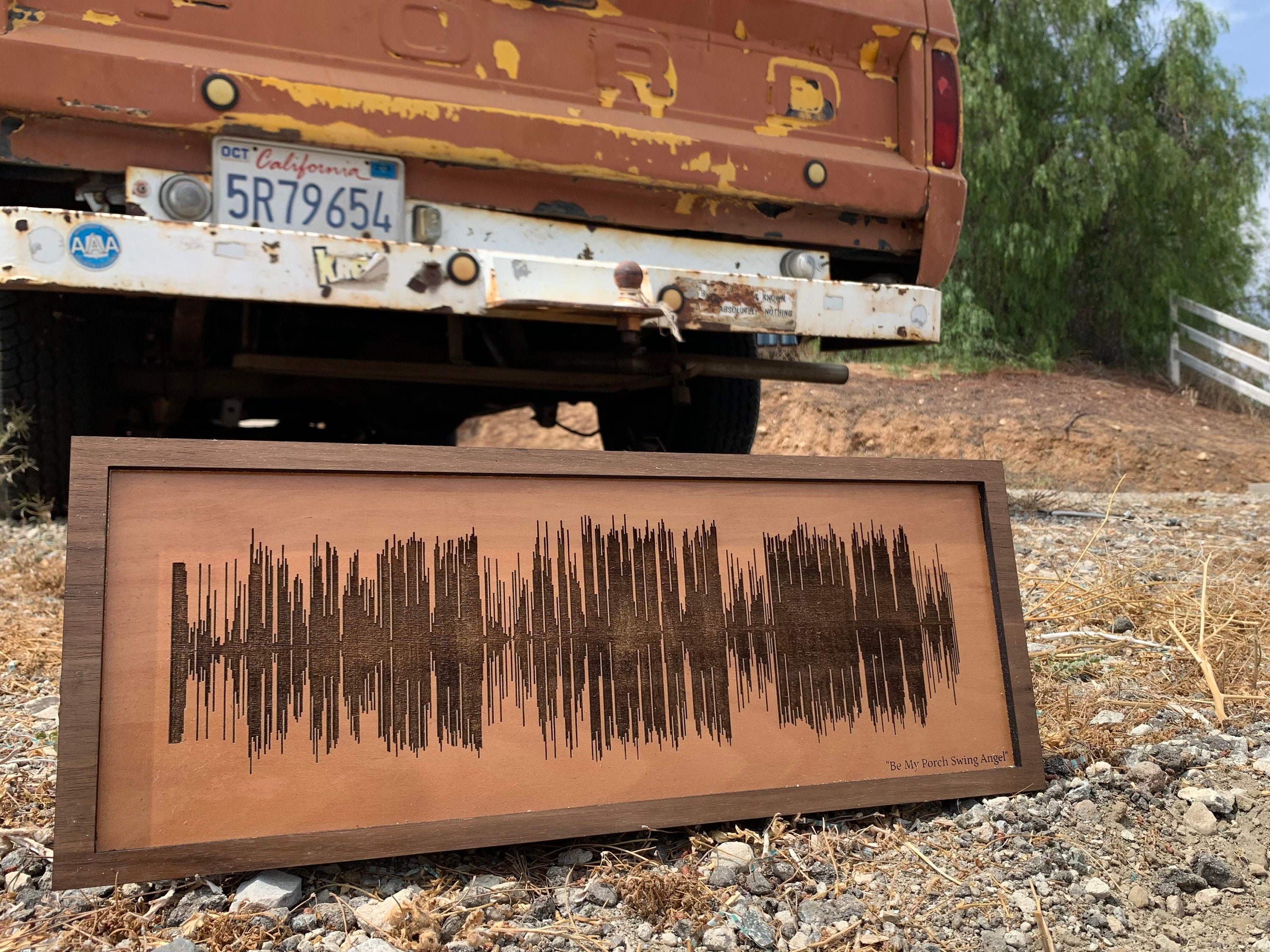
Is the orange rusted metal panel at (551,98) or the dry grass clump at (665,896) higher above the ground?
the orange rusted metal panel at (551,98)

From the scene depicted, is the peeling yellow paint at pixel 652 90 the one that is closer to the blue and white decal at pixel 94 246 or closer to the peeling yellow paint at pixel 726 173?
the peeling yellow paint at pixel 726 173

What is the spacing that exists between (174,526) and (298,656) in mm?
234

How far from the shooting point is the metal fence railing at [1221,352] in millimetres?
10508

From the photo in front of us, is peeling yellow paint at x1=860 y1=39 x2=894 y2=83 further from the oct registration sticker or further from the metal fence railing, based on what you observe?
the metal fence railing

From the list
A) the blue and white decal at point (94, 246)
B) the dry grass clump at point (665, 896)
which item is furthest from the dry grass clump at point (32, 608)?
the dry grass clump at point (665, 896)

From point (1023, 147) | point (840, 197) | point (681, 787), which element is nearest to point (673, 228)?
point (840, 197)

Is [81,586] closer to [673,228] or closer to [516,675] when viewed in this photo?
[516,675]

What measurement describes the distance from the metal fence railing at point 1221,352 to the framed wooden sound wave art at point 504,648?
10633 millimetres

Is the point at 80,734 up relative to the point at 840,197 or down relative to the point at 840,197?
down

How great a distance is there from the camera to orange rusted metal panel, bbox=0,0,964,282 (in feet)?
7.09

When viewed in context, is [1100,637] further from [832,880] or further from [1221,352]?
[1221,352]

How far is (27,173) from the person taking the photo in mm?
2162

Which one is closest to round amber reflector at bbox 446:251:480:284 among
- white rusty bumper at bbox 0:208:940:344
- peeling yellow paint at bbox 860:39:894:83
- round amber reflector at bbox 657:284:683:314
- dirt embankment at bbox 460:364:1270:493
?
white rusty bumper at bbox 0:208:940:344

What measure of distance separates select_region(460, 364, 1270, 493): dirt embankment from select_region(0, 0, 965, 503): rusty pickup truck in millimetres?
3836
